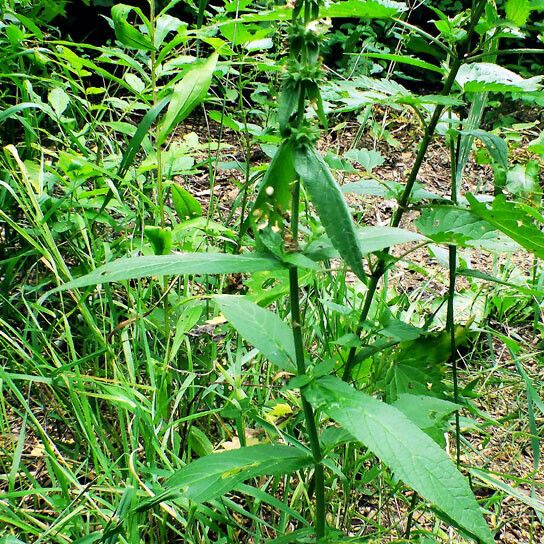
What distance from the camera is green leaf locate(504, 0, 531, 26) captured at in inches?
28.0

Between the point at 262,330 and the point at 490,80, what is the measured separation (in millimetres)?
439

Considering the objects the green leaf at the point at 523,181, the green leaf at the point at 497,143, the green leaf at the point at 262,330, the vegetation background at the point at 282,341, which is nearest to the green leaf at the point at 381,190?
the vegetation background at the point at 282,341

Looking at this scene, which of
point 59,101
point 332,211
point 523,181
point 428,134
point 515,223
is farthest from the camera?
point 59,101

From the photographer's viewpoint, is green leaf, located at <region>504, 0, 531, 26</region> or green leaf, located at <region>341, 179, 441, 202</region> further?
green leaf, located at <region>341, 179, 441, 202</region>

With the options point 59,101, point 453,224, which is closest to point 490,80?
point 453,224

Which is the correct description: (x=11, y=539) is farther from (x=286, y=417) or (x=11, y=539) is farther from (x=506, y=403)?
(x=506, y=403)

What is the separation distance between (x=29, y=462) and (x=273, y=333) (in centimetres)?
70

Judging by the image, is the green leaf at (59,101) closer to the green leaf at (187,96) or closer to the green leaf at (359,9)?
Answer: the green leaf at (187,96)

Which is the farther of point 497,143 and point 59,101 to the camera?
point 59,101

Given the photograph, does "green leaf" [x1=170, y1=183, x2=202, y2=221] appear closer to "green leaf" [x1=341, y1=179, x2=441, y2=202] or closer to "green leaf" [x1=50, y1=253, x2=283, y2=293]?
"green leaf" [x1=341, y1=179, x2=441, y2=202]

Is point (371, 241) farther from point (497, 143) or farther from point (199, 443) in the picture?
point (199, 443)

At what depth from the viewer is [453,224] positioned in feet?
2.76

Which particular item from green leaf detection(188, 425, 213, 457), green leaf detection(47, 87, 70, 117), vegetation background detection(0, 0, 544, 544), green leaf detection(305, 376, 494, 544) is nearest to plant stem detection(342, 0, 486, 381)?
vegetation background detection(0, 0, 544, 544)

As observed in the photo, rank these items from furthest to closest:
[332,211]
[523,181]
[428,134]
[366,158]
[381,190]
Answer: [523,181]
[366,158]
[381,190]
[428,134]
[332,211]
